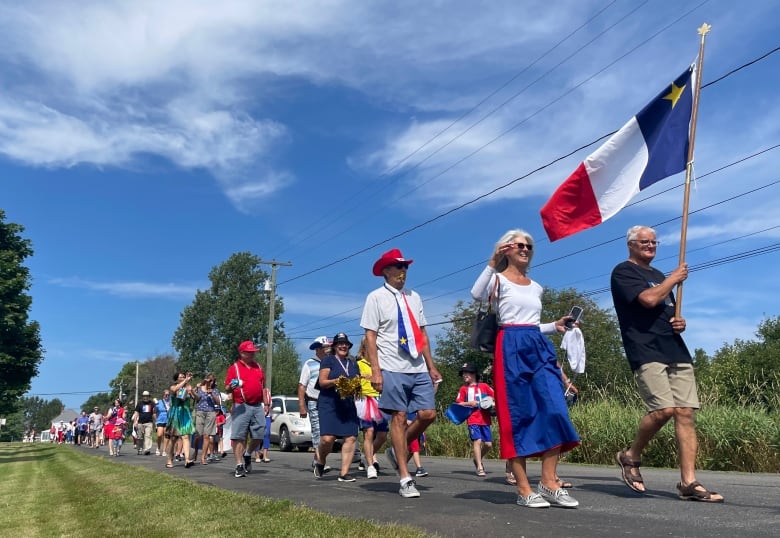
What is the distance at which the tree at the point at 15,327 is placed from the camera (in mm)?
38653

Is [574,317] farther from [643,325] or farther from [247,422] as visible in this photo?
[247,422]

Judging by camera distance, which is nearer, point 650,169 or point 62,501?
point 650,169

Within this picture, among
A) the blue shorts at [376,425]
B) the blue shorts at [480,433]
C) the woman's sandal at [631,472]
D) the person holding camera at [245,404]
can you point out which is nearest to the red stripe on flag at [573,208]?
the woman's sandal at [631,472]

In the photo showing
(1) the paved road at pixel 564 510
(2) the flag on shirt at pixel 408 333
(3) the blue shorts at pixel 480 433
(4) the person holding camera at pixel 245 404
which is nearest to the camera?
(1) the paved road at pixel 564 510

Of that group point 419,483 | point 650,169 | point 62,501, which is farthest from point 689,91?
point 62,501

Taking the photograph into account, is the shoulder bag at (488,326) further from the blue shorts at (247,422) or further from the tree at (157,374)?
the tree at (157,374)

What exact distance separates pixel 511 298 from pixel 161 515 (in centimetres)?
331

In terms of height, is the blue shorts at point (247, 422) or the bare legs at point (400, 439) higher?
the blue shorts at point (247, 422)

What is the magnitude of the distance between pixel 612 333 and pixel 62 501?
50744mm

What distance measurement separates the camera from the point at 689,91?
22.1 feet

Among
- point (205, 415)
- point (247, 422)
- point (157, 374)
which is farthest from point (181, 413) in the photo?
A: point (157, 374)

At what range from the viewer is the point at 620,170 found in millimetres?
6668

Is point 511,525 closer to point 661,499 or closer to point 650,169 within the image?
point 661,499

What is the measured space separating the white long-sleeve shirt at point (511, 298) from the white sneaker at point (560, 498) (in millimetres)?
1229
